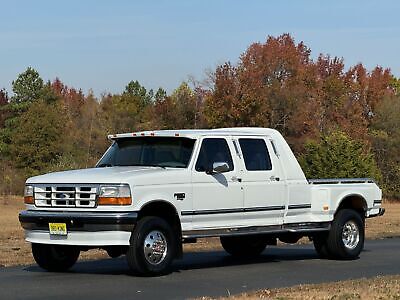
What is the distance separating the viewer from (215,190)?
13086 millimetres

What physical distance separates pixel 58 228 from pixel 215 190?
7.90ft

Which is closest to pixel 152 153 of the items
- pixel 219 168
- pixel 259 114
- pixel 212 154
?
pixel 212 154

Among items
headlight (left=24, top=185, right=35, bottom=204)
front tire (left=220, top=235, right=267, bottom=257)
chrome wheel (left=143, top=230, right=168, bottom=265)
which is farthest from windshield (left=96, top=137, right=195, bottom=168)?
front tire (left=220, top=235, right=267, bottom=257)

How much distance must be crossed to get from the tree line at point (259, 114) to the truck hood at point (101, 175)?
4283 cm

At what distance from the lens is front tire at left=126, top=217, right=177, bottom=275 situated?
11.9 metres

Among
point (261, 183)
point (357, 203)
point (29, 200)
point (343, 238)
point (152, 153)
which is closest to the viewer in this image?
point (29, 200)

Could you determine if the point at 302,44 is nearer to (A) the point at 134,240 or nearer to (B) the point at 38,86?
(B) the point at 38,86

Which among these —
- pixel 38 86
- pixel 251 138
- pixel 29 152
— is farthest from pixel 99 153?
pixel 251 138

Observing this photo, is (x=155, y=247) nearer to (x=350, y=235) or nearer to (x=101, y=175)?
(x=101, y=175)

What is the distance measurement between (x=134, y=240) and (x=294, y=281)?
87.2 inches

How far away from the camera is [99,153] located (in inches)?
2734

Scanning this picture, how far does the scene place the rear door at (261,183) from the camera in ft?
44.6

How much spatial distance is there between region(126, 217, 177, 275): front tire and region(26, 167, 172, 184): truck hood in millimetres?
646

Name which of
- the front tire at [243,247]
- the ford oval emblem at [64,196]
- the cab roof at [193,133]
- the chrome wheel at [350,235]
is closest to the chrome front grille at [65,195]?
the ford oval emblem at [64,196]
